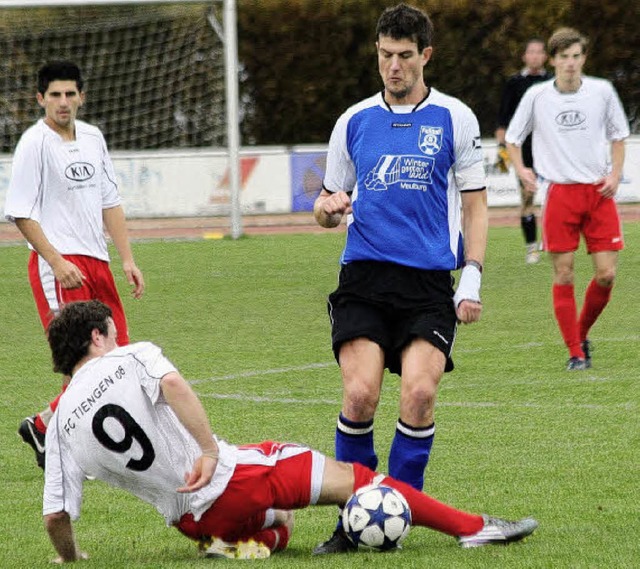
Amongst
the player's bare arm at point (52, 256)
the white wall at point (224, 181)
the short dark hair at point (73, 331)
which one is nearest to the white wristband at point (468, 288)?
the short dark hair at point (73, 331)

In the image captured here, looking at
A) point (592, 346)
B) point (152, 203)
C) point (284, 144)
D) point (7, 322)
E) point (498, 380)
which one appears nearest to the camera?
point (498, 380)

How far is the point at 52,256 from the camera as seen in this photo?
24.6 feet

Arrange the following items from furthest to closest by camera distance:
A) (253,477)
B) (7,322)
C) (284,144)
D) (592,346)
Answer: (284,144) → (7,322) → (592,346) → (253,477)

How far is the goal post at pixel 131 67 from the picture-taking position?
23.1 meters

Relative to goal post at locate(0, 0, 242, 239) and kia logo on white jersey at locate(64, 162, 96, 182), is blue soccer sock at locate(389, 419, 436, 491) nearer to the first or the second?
kia logo on white jersey at locate(64, 162, 96, 182)

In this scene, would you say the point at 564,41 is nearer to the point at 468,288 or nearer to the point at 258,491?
the point at 468,288

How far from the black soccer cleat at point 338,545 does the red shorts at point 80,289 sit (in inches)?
95.5

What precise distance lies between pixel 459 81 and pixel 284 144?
3.46m

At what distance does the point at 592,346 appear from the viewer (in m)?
11.2

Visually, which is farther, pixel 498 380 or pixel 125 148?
pixel 125 148

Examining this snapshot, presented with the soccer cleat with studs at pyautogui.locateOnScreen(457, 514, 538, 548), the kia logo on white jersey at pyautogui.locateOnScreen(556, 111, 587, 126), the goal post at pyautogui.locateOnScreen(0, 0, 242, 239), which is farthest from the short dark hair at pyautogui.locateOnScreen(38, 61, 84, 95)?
the goal post at pyautogui.locateOnScreen(0, 0, 242, 239)

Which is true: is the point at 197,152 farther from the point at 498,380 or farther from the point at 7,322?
the point at 498,380

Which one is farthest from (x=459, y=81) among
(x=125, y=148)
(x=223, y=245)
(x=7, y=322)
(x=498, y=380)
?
(x=498, y=380)

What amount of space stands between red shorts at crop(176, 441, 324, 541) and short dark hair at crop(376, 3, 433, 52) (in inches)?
66.7
